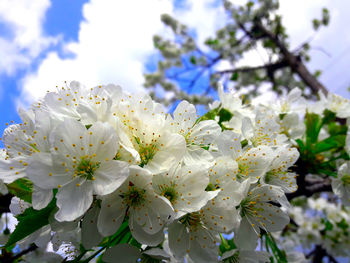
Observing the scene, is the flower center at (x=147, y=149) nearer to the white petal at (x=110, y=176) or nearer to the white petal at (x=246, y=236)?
the white petal at (x=110, y=176)

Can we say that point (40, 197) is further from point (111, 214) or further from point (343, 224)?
point (343, 224)

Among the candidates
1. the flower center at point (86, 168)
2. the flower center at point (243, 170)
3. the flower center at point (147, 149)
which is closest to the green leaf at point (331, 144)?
the flower center at point (243, 170)

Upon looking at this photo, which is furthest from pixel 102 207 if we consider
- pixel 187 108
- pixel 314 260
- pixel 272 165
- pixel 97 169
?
pixel 314 260

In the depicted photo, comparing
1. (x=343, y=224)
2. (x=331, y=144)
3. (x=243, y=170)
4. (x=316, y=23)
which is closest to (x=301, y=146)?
(x=331, y=144)

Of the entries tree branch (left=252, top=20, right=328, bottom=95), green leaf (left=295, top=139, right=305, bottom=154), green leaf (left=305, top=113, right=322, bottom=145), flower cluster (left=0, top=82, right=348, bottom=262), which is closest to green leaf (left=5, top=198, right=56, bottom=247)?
flower cluster (left=0, top=82, right=348, bottom=262)

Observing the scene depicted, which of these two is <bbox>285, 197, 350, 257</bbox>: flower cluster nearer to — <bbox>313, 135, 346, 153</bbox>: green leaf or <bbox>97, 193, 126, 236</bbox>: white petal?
<bbox>313, 135, 346, 153</bbox>: green leaf

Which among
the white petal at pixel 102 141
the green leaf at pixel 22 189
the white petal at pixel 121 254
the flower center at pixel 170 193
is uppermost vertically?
the white petal at pixel 102 141

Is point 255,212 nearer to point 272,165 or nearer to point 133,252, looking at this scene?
point 272,165
